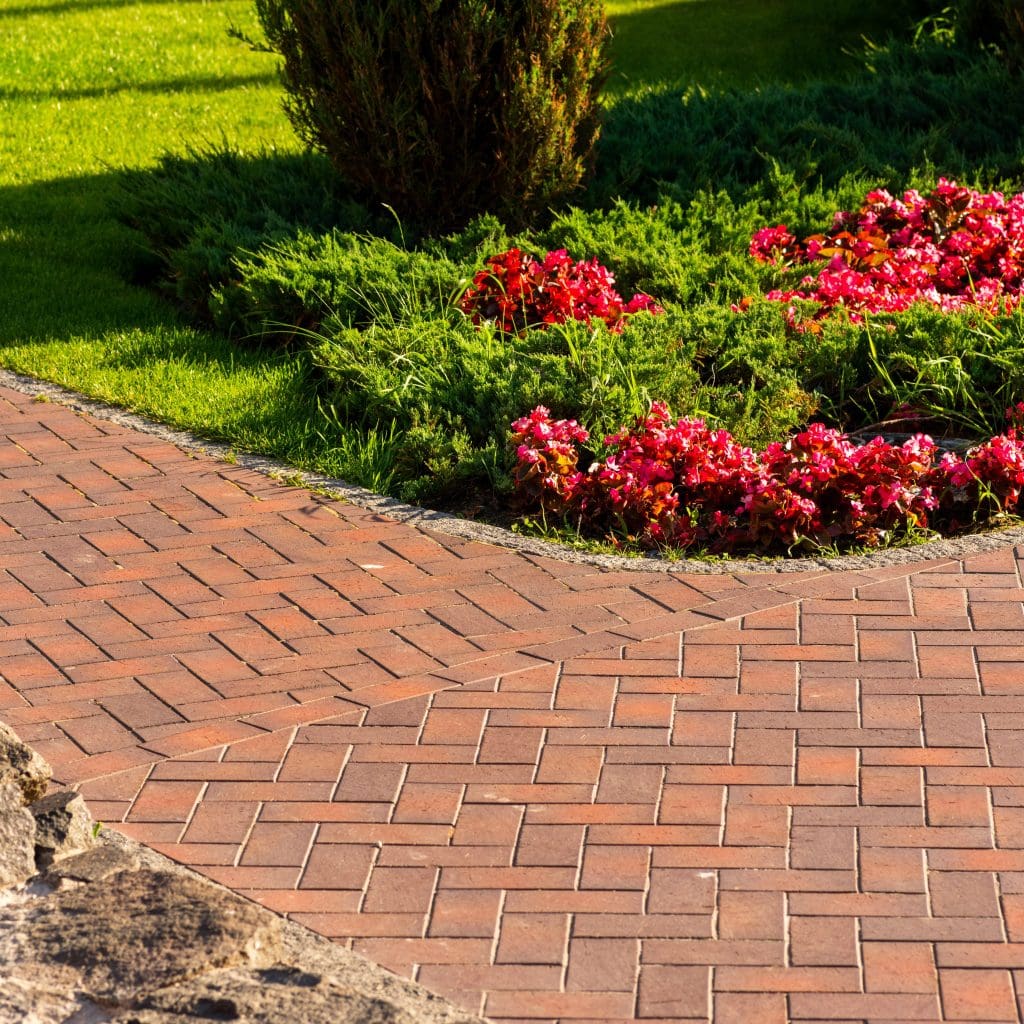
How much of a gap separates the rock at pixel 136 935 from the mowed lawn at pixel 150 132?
293cm

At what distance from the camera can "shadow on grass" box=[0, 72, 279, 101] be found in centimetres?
1272

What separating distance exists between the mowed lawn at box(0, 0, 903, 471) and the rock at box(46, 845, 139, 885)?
2.71m

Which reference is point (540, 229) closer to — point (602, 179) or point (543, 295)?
point (602, 179)

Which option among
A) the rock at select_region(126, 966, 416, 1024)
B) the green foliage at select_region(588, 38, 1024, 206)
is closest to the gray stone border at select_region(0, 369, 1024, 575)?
the rock at select_region(126, 966, 416, 1024)

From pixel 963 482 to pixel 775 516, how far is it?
0.74 meters

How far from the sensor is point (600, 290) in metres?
7.44

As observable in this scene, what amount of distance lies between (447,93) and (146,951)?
19.3ft

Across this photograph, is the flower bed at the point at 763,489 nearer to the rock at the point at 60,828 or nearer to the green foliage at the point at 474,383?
the green foliage at the point at 474,383

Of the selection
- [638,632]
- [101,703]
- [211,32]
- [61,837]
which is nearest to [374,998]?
[61,837]

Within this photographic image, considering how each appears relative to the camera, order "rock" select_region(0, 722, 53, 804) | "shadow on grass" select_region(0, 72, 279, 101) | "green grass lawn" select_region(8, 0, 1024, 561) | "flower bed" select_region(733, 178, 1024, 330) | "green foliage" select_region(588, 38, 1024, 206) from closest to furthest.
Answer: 1. "rock" select_region(0, 722, 53, 804)
2. "green grass lawn" select_region(8, 0, 1024, 561)
3. "flower bed" select_region(733, 178, 1024, 330)
4. "green foliage" select_region(588, 38, 1024, 206)
5. "shadow on grass" select_region(0, 72, 279, 101)

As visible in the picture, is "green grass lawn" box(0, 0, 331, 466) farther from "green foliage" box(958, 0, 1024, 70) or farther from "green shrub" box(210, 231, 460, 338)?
"green foliage" box(958, 0, 1024, 70)

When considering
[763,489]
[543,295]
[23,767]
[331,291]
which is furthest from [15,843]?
[543,295]

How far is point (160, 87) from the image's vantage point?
13125mm

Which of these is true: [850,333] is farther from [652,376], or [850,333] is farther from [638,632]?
[638,632]
